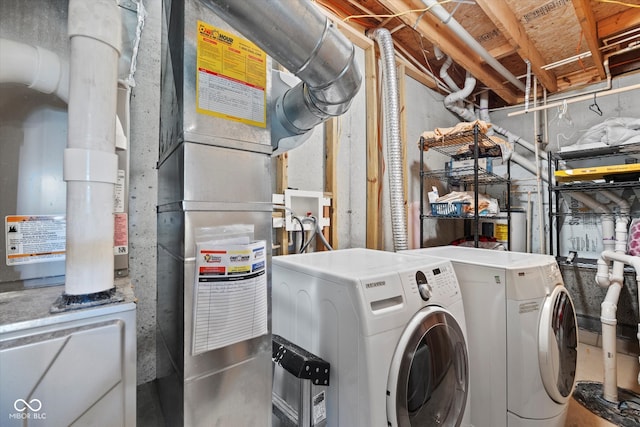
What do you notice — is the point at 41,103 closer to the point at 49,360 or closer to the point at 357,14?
the point at 49,360

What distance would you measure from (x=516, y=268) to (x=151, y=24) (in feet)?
6.53

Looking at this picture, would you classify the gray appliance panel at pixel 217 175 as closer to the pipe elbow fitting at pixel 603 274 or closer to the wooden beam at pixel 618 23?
the pipe elbow fitting at pixel 603 274

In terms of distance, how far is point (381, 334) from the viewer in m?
0.88

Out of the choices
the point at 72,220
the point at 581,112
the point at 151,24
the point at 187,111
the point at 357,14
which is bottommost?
the point at 72,220

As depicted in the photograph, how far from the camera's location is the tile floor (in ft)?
3.28

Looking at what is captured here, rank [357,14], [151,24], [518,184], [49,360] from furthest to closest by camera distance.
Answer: [518,184], [357,14], [151,24], [49,360]

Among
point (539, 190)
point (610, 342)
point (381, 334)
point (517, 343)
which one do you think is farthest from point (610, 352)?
point (539, 190)

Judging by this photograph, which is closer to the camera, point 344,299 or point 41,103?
point 41,103

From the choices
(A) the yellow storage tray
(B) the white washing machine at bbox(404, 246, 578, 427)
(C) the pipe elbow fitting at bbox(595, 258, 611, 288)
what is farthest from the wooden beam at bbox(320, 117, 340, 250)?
(A) the yellow storage tray

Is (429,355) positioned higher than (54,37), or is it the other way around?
(54,37)

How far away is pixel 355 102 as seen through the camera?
7.13 feet

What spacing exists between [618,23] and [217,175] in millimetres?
3293

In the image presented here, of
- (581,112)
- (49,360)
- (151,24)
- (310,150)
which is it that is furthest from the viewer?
(581,112)

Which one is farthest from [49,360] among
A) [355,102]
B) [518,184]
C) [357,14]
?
[518,184]
